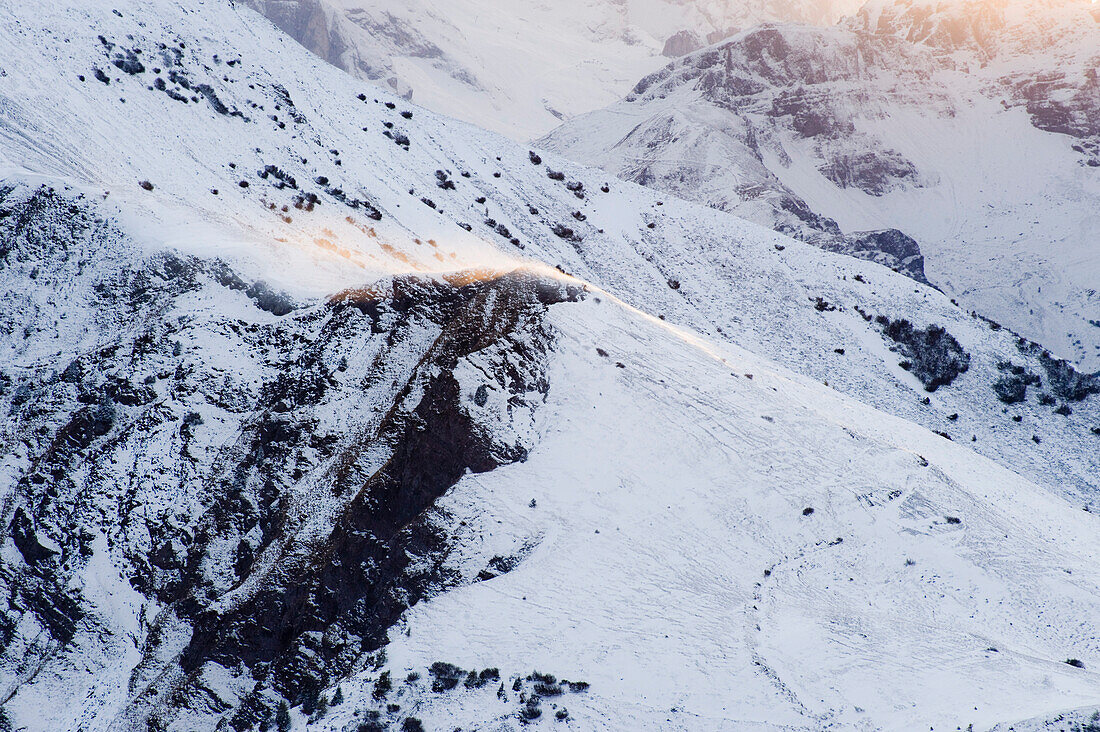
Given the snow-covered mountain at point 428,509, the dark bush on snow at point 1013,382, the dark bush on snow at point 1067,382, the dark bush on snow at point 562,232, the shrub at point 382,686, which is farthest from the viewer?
the dark bush on snow at point 562,232

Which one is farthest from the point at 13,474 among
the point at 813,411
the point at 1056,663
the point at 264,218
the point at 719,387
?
the point at 1056,663

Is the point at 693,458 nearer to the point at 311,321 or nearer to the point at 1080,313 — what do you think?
the point at 311,321

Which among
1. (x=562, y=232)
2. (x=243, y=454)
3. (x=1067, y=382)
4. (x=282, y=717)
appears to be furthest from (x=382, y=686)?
(x=1067, y=382)

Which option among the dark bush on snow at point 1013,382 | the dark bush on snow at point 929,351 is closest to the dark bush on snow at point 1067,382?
the dark bush on snow at point 1013,382

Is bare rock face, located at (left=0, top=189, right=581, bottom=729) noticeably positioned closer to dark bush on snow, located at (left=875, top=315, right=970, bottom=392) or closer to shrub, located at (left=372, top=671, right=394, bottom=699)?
shrub, located at (left=372, top=671, right=394, bottom=699)

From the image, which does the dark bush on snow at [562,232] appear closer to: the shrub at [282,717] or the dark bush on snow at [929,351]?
the dark bush on snow at [929,351]

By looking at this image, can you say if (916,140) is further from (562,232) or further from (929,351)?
(562,232)
